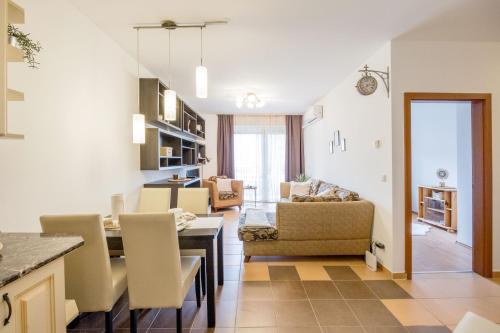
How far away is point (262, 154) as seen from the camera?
7.97 m

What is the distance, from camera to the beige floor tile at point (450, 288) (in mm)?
2643

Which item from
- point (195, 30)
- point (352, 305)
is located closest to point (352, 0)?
point (195, 30)

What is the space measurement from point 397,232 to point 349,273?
2.32 feet

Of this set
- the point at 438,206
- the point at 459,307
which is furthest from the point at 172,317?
the point at 438,206

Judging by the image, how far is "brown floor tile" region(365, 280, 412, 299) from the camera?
2.61m

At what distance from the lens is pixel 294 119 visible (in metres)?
7.86

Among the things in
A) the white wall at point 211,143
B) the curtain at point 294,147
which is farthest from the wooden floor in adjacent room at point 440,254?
the white wall at point 211,143

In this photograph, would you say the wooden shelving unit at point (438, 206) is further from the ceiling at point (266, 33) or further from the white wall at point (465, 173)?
the ceiling at point (266, 33)

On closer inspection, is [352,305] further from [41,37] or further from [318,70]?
[41,37]

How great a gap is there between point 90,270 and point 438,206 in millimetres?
5921

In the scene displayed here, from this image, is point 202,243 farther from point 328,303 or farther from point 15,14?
point 15,14

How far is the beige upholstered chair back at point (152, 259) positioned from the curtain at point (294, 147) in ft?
20.4

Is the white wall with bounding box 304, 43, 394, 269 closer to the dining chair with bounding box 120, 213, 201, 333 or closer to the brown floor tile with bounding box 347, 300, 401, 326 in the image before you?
the brown floor tile with bounding box 347, 300, 401, 326

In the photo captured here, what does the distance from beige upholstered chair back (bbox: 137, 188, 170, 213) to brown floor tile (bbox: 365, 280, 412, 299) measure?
91.1 inches
